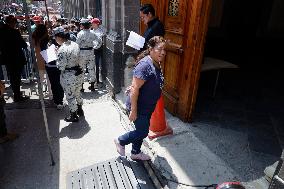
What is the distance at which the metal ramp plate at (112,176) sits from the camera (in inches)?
140

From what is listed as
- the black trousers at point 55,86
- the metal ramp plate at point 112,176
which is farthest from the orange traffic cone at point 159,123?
the black trousers at point 55,86

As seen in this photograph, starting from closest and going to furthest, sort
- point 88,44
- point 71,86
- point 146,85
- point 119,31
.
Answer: point 146,85 < point 71,86 < point 119,31 < point 88,44

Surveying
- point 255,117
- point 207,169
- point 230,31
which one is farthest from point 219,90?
point 230,31

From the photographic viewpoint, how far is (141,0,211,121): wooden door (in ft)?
13.4

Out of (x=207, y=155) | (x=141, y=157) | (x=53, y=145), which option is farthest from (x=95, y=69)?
(x=207, y=155)

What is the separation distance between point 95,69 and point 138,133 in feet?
15.3

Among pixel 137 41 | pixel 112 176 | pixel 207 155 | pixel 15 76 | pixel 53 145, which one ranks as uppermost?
pixel 137 41

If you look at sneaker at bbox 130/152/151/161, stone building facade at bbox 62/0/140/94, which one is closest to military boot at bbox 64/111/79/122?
stone building facade at bbox 62/0/140/94

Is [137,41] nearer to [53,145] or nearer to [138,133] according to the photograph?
[138,133]

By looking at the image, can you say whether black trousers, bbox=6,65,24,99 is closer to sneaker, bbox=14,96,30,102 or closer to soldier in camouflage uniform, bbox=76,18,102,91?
sneaker, bbox=14,96,30,102

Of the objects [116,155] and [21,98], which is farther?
[21,98]

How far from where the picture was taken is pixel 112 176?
12.3 feet

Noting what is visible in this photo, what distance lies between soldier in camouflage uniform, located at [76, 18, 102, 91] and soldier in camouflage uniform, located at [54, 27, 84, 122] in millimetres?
1511

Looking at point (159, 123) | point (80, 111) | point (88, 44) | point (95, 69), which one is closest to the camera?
point (159, 123)
